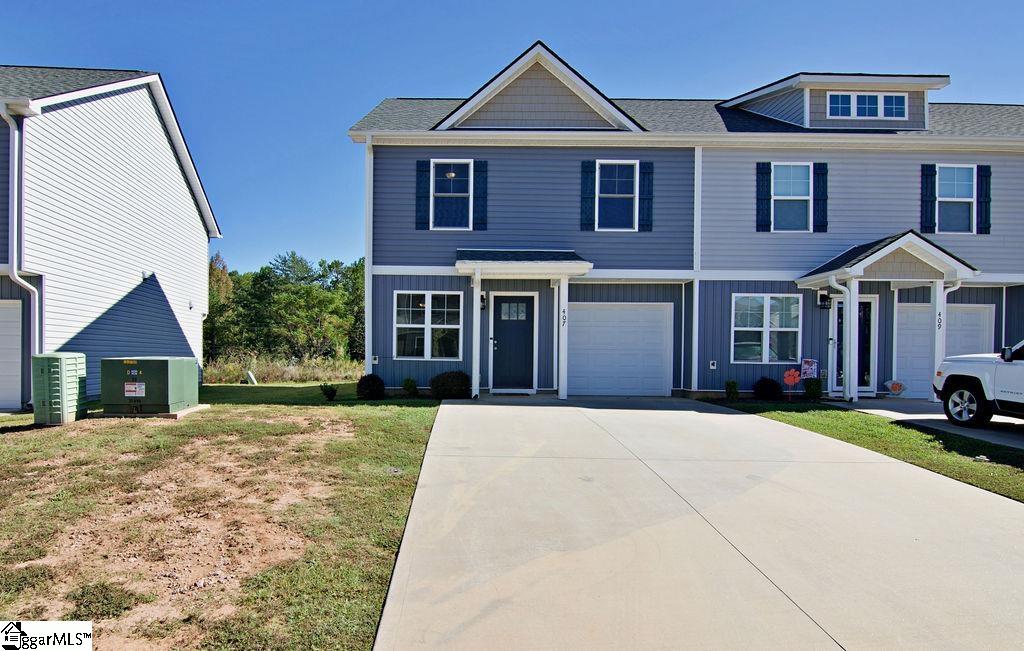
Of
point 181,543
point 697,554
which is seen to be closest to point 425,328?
point 181,543

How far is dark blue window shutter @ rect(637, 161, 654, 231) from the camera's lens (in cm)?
1205

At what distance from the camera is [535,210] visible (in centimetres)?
1200

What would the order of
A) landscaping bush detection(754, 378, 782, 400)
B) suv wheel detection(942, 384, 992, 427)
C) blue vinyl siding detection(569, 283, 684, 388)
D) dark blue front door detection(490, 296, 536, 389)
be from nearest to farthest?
suv wheel detection(942, 384, 992, 427), landscaping bush detection(754, 378, 782, 400), dark blue front door detection(490, 296, 536, 389), blue vinyl siding detection(569, 283, 684, 388)

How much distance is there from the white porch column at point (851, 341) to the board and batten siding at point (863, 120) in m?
4.49

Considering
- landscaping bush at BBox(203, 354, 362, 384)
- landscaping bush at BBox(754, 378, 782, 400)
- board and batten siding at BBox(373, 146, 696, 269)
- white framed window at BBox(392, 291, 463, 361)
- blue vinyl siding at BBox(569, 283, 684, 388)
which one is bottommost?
landscaping bush at BBox(203, 354, 362, 384)

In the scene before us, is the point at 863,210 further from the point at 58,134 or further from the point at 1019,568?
the point at 58,134

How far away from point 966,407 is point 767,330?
13.3 ft

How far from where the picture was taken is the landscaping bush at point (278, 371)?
1744 centimetres

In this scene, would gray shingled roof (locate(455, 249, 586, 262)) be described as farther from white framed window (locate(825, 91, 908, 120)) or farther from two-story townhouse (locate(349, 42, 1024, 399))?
white framed window (locate(825, 91, 908, 120))

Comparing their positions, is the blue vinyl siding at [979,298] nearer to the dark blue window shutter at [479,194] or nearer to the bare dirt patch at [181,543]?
the dark blue window shutter at [479,194]

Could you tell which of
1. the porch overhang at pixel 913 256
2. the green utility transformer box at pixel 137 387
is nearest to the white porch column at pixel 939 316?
the porch overhang at pixel 913 256

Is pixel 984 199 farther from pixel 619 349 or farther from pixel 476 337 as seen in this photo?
pixel 476 337

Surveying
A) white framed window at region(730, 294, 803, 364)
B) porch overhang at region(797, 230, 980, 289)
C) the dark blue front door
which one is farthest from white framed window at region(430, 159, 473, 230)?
porch overhang at region(797, 230, 980, 289)

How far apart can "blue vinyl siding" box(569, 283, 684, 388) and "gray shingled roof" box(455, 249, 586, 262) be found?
1.10 m
